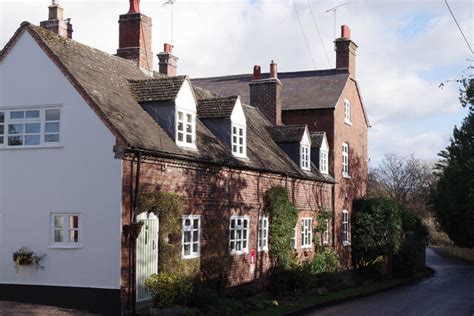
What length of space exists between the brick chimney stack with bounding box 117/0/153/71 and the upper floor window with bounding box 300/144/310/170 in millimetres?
7966

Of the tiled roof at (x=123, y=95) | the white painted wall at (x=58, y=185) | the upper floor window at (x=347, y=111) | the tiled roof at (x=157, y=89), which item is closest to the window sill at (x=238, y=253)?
the tiled roof at (x=123, y=95)

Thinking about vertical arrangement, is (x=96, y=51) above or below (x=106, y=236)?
above

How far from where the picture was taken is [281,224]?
24.8 meters

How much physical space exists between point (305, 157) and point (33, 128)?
14355 millimetres

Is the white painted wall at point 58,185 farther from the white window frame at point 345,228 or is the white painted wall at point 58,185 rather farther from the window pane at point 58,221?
the white window frame at point 345,228

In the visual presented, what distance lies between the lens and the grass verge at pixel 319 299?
63.9 feet

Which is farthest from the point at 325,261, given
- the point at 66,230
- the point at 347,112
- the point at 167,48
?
the point at 66,230

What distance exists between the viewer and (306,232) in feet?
94.1

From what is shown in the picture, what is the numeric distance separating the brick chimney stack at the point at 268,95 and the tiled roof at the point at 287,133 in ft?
6.74

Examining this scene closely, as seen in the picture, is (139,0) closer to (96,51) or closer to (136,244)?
(96,51)

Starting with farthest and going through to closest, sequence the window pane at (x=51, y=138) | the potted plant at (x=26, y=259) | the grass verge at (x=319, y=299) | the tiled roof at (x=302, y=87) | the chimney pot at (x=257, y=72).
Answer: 1. the tiled roof at (x=302, y=87)
2. the chimney pot at (x=257, y=72)
3. the grass verge at (x=319, y=299)
4. the window pane at (x=51, y=138)
5. the potted plant at (x=26, y=259)

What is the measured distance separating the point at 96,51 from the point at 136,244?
285 inches

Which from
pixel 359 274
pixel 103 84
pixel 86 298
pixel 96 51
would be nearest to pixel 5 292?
pixel 86 298

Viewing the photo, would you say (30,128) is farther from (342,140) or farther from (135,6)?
(342,140)
